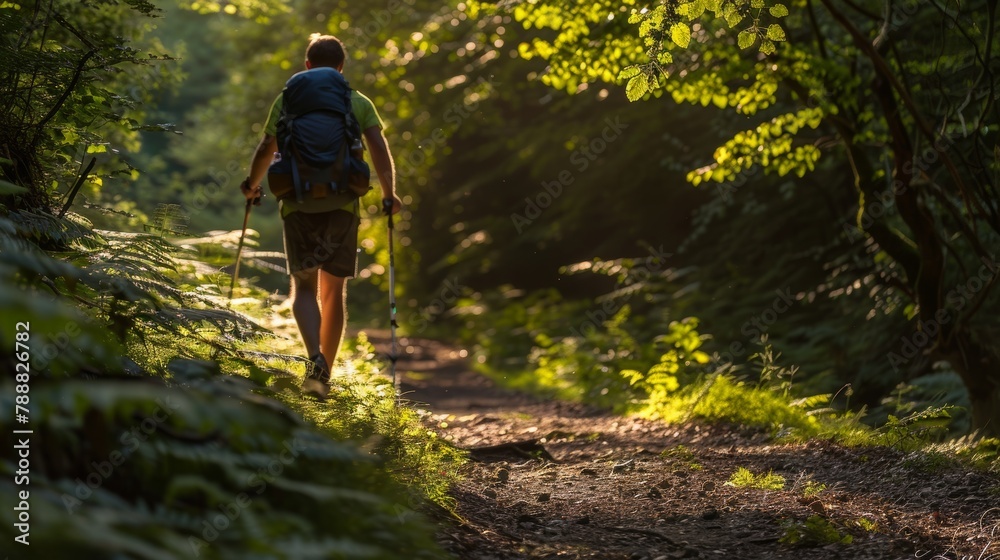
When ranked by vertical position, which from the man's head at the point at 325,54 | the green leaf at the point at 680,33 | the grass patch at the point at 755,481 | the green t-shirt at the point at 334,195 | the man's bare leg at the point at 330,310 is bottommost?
the grass patch at the point at 755,481

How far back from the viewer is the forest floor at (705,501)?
12.8ft

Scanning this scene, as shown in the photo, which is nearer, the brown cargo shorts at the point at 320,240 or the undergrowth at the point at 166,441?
the undergrowth at the point at 166,441

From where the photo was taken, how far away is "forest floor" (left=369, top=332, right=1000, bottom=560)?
3.90 m

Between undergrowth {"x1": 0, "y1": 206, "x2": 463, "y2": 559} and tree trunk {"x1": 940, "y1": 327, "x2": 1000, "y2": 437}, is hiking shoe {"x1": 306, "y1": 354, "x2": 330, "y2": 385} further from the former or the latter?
tree trunk {"x1": 940, "y1": 327, "x2": 1000, "y2": 437}

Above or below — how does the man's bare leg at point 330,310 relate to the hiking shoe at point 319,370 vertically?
above

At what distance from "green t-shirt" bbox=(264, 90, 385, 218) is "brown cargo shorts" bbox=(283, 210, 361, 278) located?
0.05 metres

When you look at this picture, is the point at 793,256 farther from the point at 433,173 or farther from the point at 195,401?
the point at 433,173

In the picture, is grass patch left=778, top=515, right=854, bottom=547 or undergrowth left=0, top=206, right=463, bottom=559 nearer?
undergrowth left=0, top=206, right=463, bottom=559

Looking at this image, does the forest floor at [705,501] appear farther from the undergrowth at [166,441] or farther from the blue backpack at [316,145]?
the blue backpack at [316,145]

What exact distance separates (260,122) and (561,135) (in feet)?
30.9

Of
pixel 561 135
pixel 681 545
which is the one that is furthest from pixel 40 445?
pixel 561 135

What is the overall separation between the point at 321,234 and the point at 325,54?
1.18 meters

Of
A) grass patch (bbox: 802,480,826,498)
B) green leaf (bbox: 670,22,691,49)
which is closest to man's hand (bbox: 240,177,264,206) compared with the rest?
green leaf (bbox: 670,22,691,49)

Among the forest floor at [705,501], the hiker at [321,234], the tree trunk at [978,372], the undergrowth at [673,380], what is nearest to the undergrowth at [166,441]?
the forest floor at [705,501]
